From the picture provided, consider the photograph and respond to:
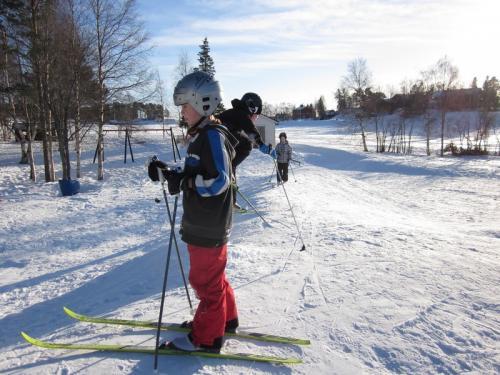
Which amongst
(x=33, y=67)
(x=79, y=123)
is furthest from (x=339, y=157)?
(x=33, y=67)

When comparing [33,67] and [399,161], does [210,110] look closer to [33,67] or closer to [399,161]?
[33,67]

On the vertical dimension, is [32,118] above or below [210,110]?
above

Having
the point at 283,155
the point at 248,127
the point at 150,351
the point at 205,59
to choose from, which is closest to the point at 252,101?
the point at 248,127

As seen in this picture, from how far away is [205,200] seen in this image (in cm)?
257

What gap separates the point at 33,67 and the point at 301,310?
50.1ft

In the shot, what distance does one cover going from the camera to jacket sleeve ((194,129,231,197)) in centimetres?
245

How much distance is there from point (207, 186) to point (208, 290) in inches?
32.0

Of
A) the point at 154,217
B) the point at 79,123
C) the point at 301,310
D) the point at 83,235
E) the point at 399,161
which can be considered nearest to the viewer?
the point at 301,310

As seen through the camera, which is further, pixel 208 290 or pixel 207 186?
pixel 208 290

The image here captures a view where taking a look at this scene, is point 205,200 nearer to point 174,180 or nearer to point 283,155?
point 174,180

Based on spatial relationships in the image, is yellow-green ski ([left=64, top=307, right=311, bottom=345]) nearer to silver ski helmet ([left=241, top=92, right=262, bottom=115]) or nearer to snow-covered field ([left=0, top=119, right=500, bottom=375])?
snow-covered field ([left=0, top=119, right=500, bottom=375])

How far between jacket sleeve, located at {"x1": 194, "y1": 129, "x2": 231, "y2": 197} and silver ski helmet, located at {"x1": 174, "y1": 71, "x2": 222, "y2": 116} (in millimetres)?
296

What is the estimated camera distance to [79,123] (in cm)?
1577

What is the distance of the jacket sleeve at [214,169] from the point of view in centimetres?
245
